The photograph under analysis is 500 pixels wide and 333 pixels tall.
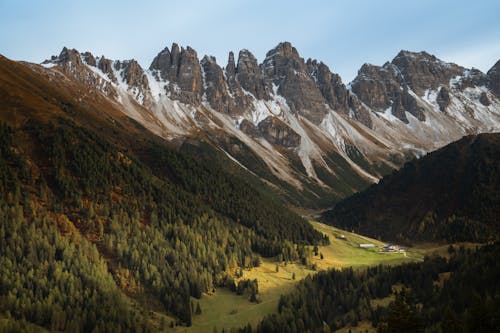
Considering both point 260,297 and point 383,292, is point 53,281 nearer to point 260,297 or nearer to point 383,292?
point 260,297

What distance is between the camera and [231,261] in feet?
566

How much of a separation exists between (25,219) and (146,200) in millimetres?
51272

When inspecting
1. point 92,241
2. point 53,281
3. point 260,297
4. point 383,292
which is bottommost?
point 260,297

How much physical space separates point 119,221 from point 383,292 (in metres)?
91.4

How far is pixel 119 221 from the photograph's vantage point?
551ft

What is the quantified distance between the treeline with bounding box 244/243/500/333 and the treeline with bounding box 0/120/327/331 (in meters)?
30.0

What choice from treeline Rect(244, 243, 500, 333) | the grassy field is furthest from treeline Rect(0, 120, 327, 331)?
treeline Rect(244, 243, 500, 333)

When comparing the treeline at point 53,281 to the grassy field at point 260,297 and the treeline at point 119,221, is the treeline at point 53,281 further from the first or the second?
the grassy field at point 260,297

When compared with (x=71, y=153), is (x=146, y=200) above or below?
below

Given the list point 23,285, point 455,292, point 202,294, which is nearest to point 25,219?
point 23,285

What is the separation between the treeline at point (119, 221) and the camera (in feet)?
475

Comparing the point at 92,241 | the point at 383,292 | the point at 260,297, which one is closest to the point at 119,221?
the point at 92,241

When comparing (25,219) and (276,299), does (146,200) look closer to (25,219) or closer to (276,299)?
(25,219)

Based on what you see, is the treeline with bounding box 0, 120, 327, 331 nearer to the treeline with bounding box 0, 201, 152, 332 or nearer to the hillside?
the hillside
